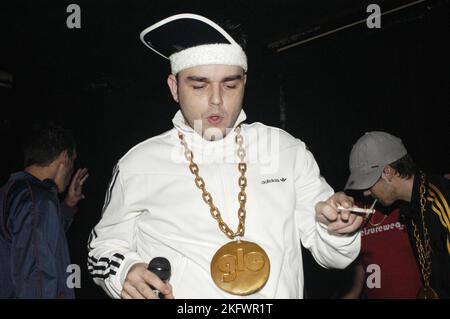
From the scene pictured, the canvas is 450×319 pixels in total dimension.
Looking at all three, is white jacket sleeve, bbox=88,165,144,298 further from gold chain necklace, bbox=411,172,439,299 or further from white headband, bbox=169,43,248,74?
gold chain necklace, bbox=411,172,439,299

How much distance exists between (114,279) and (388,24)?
3497 mm

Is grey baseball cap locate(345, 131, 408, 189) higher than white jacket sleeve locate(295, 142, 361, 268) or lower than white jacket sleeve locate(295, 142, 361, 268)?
higher

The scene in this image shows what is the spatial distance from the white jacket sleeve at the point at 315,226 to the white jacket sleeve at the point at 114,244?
69 centimetres

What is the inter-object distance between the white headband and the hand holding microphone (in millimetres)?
870

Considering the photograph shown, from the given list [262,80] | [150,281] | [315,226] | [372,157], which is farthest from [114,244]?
[262,80]

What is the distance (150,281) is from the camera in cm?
136

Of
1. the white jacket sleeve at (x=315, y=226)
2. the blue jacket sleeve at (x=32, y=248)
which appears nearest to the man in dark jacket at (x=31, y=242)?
the blue jacket sleeve at (x=32, y=248)

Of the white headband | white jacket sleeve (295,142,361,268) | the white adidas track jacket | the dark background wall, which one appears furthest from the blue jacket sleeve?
the dark background wall

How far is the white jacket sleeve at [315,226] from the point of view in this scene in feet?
4.82

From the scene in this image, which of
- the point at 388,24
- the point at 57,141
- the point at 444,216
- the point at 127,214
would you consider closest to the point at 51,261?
the point at 57,141

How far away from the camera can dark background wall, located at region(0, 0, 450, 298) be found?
358 cm

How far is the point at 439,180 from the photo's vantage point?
2762 millimetres

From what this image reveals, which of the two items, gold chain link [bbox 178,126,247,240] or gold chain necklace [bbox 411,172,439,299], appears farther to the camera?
gold chain necklace [bbox 411,172,439,299]
